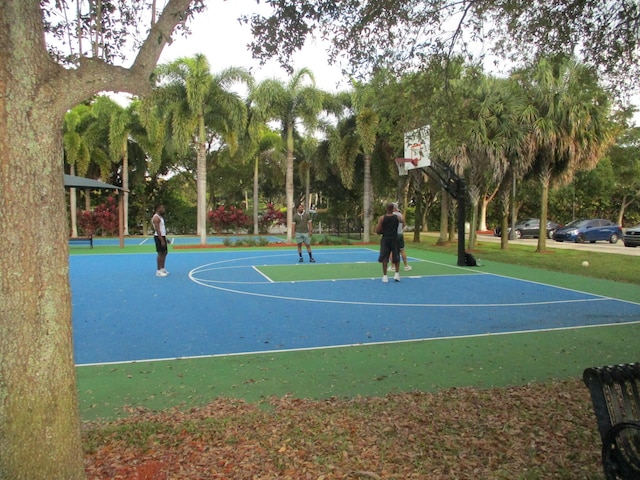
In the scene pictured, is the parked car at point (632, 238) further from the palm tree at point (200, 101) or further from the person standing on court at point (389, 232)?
the palm tree at point (200, 101)

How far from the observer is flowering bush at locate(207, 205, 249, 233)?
35906 mm

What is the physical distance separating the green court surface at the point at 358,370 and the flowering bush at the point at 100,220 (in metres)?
28.5

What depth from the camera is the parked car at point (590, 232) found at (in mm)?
30719

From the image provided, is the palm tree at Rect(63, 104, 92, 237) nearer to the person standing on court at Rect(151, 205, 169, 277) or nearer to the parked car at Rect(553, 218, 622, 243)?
the person standing on court at Rect(151, 205, 169, 277)

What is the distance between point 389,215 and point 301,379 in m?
7.37

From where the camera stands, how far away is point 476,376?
218 inches

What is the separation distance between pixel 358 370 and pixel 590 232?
29.6 m

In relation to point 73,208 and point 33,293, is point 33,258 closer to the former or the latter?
point 33,293

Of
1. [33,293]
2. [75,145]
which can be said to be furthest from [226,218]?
[33,293]

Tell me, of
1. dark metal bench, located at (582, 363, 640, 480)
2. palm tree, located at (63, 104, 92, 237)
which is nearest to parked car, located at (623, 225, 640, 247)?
dark metal bench, located at (582, 363, 640, 480)

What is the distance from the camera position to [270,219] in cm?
3834

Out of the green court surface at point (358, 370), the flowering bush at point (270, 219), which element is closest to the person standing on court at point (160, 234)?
the green court surface at point (358, 370)

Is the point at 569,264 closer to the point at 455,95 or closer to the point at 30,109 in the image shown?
the point at 455,95

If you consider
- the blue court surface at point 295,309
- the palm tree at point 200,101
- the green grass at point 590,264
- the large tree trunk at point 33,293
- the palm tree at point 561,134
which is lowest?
the blue court surface at point 295,309
